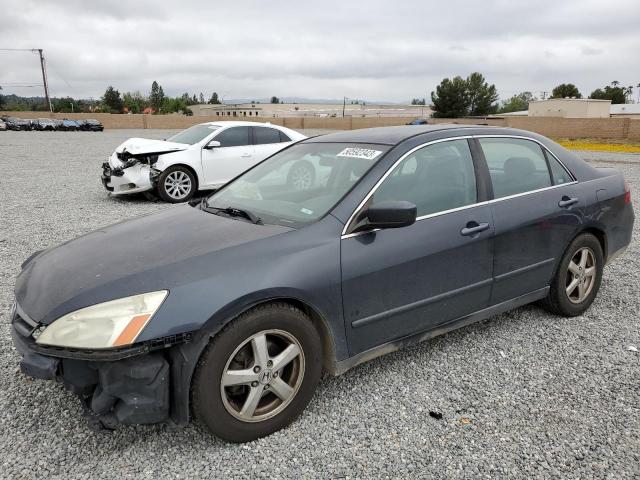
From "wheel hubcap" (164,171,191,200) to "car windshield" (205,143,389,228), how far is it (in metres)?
5.84

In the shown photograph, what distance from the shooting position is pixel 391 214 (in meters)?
2.73

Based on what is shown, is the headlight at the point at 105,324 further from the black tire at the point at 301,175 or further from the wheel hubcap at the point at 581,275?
the wheel hubcap at the point at 581,275

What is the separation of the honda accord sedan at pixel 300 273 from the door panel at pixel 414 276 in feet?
0.03

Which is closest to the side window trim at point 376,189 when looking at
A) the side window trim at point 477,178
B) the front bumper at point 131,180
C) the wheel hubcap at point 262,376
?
the side window trim at point 477,178

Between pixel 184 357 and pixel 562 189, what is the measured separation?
10.2 feet

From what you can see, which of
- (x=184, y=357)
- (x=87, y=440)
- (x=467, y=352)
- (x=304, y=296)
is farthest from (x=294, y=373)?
(x=467, y=352)

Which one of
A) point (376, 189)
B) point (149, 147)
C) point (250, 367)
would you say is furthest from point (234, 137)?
point (250, 367)

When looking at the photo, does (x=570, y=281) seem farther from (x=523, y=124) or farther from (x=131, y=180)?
(x=523, y=124)

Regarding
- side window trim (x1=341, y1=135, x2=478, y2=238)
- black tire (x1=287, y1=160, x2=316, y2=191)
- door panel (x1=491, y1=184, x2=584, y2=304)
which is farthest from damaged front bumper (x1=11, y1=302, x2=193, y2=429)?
door panel (x1=491, y1=184, x2=584, y2=304)

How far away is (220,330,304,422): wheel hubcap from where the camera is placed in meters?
2.47

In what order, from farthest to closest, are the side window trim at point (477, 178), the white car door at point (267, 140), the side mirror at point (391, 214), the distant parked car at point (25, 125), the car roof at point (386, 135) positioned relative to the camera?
the distant parked car at point (25, 125), the white car door at point (267, 140), the car roof at point (386, 135), the side window trim at point (477, 178), the side mirror at point (391, 214)

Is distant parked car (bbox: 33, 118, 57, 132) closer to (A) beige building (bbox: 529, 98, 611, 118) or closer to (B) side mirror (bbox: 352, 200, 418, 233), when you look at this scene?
(B) side mirror (bbox: 352, 200, 418, 233)

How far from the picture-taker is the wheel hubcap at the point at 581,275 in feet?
13.4

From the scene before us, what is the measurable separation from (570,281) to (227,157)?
7.17 metres
